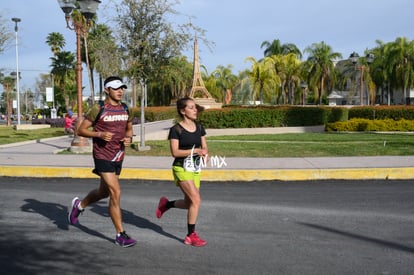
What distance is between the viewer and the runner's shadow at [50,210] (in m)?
5.86

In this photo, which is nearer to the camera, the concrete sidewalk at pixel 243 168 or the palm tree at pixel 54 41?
the concrete sidewalk at pixel 243 168

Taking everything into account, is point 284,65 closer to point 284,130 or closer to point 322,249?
point 284,130

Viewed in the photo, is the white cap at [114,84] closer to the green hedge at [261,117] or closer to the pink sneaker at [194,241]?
the pink sneaker at [194,241]

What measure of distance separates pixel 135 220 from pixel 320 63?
63913 millimetres

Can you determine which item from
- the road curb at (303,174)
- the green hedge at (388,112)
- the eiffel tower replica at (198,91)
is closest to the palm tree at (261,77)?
the eiffel tower replica at (198,91)

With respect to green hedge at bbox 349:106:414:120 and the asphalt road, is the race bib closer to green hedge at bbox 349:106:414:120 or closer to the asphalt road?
the asphalt road

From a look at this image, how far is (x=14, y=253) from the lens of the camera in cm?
451

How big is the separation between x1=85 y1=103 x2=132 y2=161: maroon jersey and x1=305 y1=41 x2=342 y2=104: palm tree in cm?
6385

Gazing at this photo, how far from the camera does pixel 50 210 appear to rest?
6.59 m

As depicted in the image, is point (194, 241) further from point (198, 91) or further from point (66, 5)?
point (198, 91)

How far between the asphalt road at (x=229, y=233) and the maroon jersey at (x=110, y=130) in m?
0.95

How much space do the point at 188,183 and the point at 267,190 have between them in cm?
380

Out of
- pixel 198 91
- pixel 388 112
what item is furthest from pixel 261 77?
pixel 388 112

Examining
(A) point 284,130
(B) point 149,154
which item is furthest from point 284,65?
(B) point 149,154
